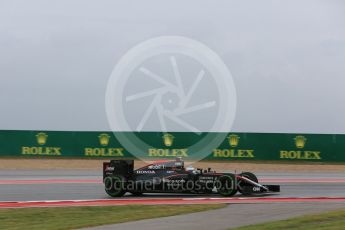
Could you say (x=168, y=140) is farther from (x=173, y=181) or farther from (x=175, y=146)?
(x=173, y=181)

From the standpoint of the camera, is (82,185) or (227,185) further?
(82,185)

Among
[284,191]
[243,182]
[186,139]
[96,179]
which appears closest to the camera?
[243,182]

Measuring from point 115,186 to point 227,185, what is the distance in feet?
11.1

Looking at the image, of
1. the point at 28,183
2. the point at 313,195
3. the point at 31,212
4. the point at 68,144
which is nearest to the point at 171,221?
the point at 31,212

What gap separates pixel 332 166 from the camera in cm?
3572

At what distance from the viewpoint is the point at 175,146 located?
38.6 metres

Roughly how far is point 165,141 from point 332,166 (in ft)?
30.2

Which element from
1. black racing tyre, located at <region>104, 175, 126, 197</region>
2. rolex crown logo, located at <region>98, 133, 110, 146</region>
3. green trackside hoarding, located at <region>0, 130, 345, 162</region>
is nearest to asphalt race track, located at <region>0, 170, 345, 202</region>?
black racing tyre, located at <region>104, 175, 126, 197</region>

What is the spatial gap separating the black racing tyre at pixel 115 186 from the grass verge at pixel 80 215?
9.86 feet

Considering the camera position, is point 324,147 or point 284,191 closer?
point 284,191

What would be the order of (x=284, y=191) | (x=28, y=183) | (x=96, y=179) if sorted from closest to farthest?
(x=284, y=191), (x=28, y=183), (x=96, y=179)

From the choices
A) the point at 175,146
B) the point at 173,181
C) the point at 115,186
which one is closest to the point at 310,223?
the point at 173,181

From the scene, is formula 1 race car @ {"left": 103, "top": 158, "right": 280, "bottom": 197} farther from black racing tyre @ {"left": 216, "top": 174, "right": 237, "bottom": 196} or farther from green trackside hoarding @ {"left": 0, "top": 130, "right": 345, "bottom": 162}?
green trackside hoarding @ {"left": 0, "top": 130, "right": 345, "bottom": 162}

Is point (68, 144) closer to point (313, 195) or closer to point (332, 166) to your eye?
point (332, 166)
